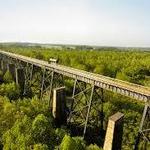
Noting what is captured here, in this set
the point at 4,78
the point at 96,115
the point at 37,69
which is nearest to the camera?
the point at 96,115

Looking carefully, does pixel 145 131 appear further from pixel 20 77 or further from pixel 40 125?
pixel 20 77

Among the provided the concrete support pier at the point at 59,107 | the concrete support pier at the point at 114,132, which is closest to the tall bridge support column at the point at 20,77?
the concrete support pier at the point at 59,107

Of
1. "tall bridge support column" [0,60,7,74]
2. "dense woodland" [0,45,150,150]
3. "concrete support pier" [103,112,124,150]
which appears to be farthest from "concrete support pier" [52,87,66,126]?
"tall bridge support column" [0,60,7,74]

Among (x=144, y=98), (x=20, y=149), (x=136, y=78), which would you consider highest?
(x=144, y=98)

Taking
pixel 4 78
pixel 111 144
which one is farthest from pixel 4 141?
pixel 4 78

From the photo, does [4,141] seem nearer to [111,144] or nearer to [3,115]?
[3,115]

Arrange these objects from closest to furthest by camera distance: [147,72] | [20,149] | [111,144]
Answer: [20,149]
[111,144]
[147,72]

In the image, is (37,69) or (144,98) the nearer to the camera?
(144,98)

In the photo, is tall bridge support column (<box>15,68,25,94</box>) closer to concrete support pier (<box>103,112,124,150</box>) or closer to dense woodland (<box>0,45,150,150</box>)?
dense woodland (<box>0,45,150,150</box>)

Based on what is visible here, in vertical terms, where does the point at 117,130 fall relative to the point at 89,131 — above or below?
above

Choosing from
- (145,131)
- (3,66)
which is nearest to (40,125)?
(145,131)
